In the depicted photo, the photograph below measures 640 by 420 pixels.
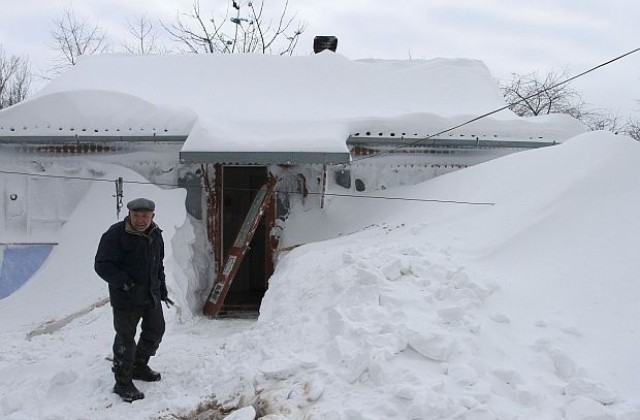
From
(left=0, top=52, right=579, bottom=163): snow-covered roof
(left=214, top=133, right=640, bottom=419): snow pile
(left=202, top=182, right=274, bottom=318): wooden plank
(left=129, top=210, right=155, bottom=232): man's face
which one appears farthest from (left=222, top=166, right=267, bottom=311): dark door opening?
(left=129, top=210, right=155, bottom=232): man's face

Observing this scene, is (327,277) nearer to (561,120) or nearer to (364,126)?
(364,126)

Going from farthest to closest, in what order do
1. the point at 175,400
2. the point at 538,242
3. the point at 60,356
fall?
the point at 538,242
the point at 60,356
the point at 175,400

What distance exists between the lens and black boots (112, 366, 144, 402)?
4.02 metres

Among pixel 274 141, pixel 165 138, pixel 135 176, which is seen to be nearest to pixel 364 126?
pixel 274 141

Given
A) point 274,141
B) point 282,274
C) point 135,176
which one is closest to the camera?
point 282,274

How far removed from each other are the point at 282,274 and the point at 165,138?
10.2 ft

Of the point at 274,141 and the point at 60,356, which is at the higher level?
the point at 274,141

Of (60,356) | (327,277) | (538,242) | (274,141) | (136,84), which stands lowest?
(60,356)

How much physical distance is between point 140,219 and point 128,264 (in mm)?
360

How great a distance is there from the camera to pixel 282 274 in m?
6.43

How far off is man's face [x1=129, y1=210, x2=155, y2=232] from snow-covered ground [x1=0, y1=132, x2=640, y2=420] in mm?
1273

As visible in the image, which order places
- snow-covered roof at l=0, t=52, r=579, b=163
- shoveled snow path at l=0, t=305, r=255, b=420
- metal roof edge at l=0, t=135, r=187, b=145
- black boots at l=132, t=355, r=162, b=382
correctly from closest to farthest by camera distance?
shoveled snow path at l=0, t=305, r=255, b=420
black boots at l=132, t=355, r=162, b=382
snow-covered roof at l=0, t=52, r=579, b=163
metal roof edge at l=0, t=135, r=187, b=145

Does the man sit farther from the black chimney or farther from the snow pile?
the black chimney

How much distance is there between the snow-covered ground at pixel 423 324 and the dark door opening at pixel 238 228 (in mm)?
2887
